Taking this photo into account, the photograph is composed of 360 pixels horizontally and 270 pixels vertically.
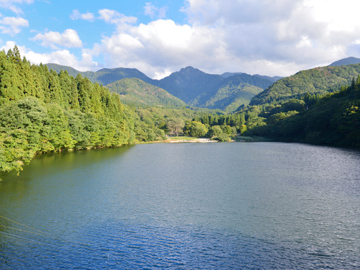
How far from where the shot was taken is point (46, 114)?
49.9m

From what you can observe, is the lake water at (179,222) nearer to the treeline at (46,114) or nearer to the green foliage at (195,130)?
the treeline at (46,114)

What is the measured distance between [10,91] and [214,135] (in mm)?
112583

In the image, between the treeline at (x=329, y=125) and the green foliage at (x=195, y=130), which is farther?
the green foliage at (x=195, y=130)

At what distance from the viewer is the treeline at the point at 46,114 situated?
3991 cm

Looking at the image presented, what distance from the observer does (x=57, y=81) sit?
227 feet

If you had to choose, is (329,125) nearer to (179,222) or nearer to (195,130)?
(195,130)

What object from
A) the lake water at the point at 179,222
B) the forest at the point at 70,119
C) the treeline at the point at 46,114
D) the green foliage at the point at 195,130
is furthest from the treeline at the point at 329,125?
the treeline at the point at 46,114

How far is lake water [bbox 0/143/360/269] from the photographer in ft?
44.6

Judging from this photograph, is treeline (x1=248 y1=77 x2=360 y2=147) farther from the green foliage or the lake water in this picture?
the lake water

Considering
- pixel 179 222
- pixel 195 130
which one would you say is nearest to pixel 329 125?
pixel 195 130

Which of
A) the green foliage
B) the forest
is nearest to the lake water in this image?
the forest

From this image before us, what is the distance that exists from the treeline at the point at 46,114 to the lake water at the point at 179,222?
8963 millimetres

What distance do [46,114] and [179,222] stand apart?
4307cm

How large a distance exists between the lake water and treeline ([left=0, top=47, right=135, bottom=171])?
8.96 metres
